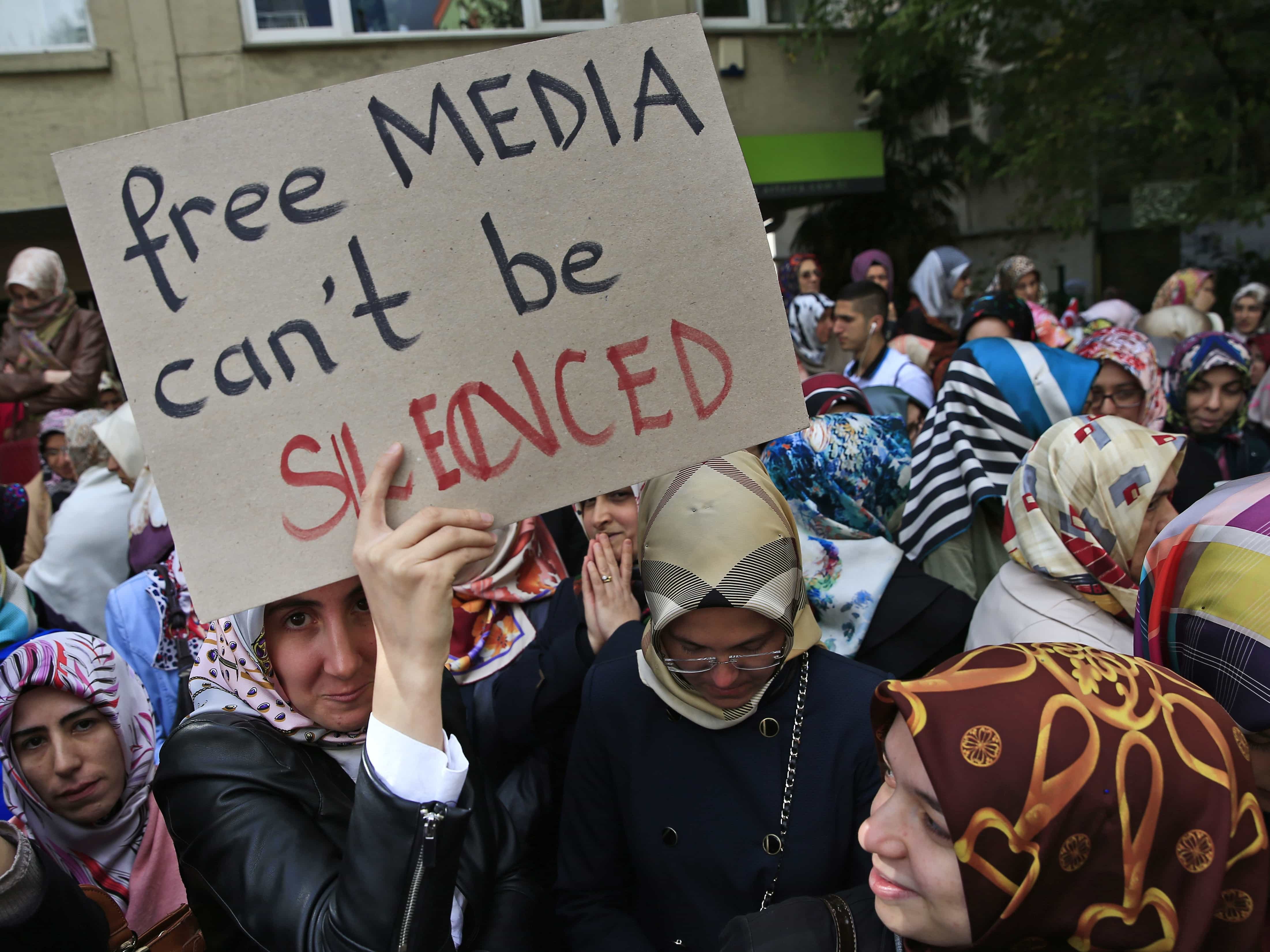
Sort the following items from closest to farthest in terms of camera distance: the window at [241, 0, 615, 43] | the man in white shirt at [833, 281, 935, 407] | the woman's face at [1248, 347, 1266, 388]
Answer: the man in white shirt at [833, 281, 935, 407]
the woman's face at [1248, 347, 1266, 388]
the window at [241, 0, 615, 43]

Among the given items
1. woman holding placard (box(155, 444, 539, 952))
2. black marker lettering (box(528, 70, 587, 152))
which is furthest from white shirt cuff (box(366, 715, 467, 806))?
black marker lettering (box(528, 70, 587, 152))

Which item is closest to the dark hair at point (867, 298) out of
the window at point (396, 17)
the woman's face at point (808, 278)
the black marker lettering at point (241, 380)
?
the woman's face at point (808, 278)

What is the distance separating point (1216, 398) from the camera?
4863 millimetres

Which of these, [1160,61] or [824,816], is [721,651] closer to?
[824,816]

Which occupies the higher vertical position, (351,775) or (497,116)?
(497,116)

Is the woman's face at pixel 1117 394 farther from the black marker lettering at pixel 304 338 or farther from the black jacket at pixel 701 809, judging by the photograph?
the black marker lettering at pixel 304 338

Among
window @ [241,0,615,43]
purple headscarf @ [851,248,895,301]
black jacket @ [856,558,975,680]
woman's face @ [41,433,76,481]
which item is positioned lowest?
black jacket @ [856,558,975,680]

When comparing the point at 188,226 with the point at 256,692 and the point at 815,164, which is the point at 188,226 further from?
the point at 815,164

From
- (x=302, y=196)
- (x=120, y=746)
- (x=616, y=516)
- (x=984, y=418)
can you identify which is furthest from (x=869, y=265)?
(x=302, y=196)

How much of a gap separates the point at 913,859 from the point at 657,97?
113 cm

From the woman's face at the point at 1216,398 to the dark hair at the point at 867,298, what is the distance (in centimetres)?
174

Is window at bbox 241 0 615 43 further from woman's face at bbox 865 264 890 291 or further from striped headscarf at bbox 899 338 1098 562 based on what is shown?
striped headscarf at bbox 899 338 1098 562

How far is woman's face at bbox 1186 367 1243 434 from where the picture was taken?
483 cm

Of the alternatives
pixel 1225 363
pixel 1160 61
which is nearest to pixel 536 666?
pixel 1225 363
